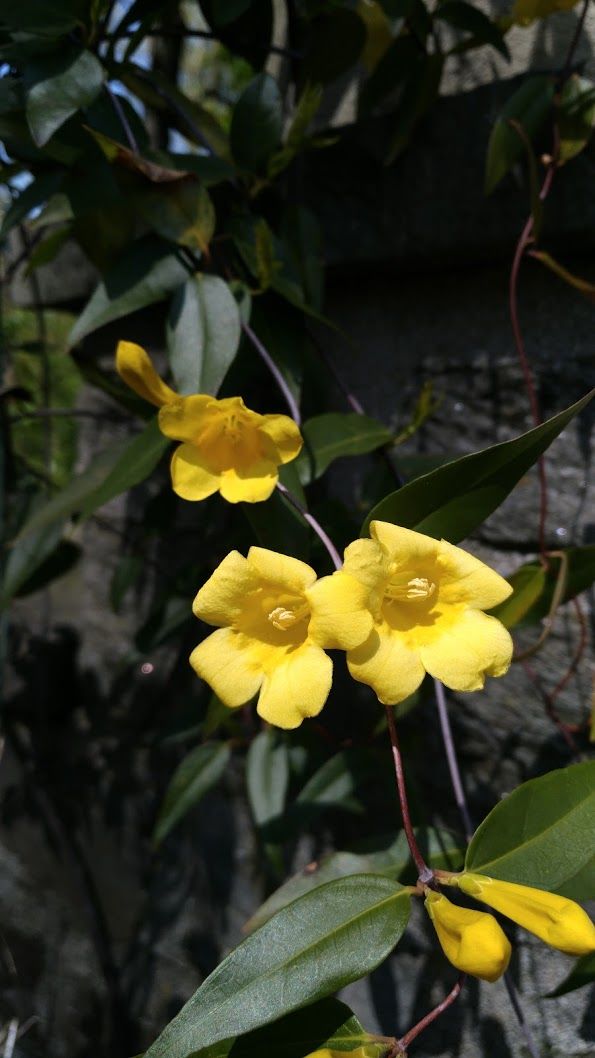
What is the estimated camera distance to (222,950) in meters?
1.14

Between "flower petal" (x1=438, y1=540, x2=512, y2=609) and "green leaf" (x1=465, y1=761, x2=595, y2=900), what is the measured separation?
0.13 m

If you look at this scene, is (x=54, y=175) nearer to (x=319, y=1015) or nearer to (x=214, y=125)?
(x=214, y=125)

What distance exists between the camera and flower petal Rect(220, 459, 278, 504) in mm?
563

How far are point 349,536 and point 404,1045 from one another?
0.44m

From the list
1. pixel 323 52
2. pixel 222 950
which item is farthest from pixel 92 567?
pixel 323 52

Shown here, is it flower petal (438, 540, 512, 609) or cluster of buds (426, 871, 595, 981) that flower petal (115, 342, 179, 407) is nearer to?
flower petal (438, 540, 512, 609)

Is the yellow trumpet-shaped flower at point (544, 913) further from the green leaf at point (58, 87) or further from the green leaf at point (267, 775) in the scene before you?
the green leaf at point (58, 87)

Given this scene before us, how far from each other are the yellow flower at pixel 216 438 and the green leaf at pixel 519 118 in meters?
0.36

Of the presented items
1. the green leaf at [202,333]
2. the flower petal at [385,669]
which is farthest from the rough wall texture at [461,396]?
the flower petal at [385,669]

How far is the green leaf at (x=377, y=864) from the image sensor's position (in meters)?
0.65

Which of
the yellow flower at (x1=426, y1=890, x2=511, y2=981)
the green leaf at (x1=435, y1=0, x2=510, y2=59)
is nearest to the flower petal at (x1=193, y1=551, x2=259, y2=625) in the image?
the yellow flower at (x1=426, y1=890, x2=511, y2=981)

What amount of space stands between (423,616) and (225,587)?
124mm

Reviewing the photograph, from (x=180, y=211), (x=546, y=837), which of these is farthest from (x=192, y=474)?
(x=546, y=837)

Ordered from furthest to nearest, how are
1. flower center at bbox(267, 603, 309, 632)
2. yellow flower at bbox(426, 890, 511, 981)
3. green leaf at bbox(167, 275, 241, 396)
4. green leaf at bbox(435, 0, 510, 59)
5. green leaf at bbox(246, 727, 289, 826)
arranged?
green leaf at bbox(246, 727, 289, 826) < green leaf at bbox(435, 0, 510, 59) < green leaf at bbox(167, 275, 241, 396) < flower center at bbox(267, 603, 309, 632) < yellow flower at bbox(426, 890, 511, 981)
